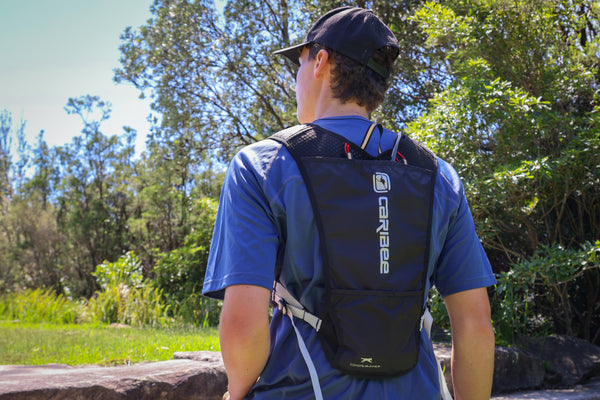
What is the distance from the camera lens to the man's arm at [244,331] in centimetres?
118

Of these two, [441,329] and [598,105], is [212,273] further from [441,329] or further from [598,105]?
[598,105]

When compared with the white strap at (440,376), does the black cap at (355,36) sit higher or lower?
higher

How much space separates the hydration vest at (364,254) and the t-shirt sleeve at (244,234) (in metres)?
0.11

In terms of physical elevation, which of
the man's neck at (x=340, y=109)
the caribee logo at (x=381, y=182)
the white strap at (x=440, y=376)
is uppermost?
the man's neck at (x=340, y=109)

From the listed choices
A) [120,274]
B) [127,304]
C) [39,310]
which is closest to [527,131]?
[127,304]

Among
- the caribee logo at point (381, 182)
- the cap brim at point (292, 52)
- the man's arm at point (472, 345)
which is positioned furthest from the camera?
the cap brim at point (292, 52)

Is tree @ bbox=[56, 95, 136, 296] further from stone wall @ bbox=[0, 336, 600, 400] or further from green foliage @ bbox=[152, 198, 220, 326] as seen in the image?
stone wall @ bbox=[0, 336, 600, 400]

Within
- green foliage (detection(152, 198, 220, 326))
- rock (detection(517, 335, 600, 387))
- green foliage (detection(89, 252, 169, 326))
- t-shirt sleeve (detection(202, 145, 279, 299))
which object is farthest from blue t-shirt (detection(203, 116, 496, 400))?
green foliage (detection(152, 198, 220, 326))

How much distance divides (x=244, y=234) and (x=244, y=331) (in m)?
0.22

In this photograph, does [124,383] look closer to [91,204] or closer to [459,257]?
[459,257]

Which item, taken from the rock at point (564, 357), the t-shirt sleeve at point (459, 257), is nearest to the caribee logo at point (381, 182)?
the t-shirt sleeve at point (459, 257)

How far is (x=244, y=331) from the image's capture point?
1.18 metres

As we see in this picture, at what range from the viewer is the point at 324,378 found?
1.24 m

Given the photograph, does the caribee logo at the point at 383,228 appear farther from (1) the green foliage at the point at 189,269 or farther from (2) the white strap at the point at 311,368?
(1) the green foliage at the point at 189,269
